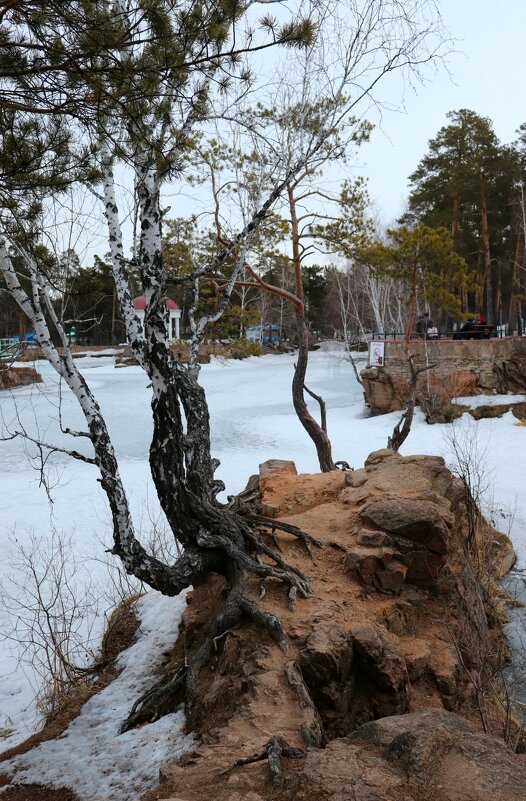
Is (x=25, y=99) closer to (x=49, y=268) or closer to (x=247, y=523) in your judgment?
(x=49, y=268)

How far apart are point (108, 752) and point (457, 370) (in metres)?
17.6

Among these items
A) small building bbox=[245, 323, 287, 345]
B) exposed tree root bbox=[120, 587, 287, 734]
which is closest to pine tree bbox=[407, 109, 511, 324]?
small building bbox=[245, 323, 287, 345]

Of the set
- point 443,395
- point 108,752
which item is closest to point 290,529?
point 108,752

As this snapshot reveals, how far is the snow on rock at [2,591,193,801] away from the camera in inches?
136

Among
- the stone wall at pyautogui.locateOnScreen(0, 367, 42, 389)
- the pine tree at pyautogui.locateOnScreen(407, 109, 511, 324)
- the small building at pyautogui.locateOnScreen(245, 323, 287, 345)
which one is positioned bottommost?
the stone wall at pyautogui.locateOnScreen(0, 367, 42, 389)

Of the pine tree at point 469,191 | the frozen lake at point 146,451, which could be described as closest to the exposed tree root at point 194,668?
the frozen lake at point 146,451

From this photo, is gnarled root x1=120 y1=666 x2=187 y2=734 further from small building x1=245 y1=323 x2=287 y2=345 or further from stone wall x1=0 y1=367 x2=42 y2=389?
small building x1=245 y1=323 x2=287 y2=345

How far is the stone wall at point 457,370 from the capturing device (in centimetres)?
1947

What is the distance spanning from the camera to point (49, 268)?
4.46m

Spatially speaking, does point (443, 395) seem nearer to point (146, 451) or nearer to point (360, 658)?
point (146, 451)

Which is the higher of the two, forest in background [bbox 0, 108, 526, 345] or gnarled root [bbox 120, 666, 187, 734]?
forest in background [bbox 0, 108, 526, 345]

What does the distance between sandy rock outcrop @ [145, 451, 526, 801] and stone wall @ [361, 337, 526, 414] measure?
40.7 ft

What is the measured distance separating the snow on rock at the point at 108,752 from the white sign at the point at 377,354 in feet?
55.3

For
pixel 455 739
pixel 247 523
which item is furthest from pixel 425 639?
pixel 455 739
